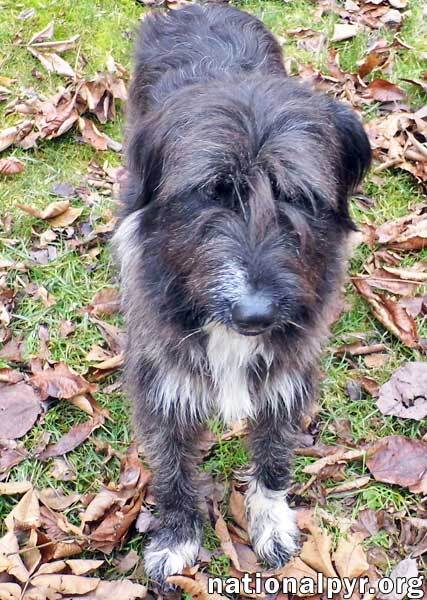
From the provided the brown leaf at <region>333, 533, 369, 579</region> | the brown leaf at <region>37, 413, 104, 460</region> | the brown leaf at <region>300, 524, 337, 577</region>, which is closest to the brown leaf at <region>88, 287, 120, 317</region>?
the brown leaf at <region>37, 413, 104, 460</region>

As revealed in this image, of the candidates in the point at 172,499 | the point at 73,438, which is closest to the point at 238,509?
the point at 172,499

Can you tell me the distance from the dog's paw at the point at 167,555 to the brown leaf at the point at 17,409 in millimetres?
962

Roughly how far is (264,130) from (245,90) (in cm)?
28

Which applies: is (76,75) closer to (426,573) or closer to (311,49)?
(311,49)

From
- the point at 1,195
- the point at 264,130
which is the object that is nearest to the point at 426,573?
the point at 264,130

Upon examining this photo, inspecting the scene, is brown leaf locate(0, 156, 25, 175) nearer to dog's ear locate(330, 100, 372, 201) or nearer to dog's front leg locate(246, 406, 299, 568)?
dog's front leg locate(246, 406, 299, 568)

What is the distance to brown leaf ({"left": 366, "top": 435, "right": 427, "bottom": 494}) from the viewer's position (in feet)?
12.1

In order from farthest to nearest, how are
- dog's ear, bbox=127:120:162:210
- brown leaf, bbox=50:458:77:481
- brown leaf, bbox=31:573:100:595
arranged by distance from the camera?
brown leaf, bbox=50:458:77:481 → brown leaf, bbox=31:573:100:595 → dog's ear, bbox=127:120:162:210

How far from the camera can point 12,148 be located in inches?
209

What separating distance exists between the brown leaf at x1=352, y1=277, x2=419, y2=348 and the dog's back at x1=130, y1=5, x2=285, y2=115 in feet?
4.63

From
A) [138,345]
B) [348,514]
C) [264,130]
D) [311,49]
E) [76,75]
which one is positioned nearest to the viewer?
[264,130]

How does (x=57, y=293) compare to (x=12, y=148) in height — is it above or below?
below

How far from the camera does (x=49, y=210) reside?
4832mm

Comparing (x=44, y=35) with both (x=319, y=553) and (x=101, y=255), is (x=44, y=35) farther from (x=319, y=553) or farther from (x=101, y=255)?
(x=319, y=553)
